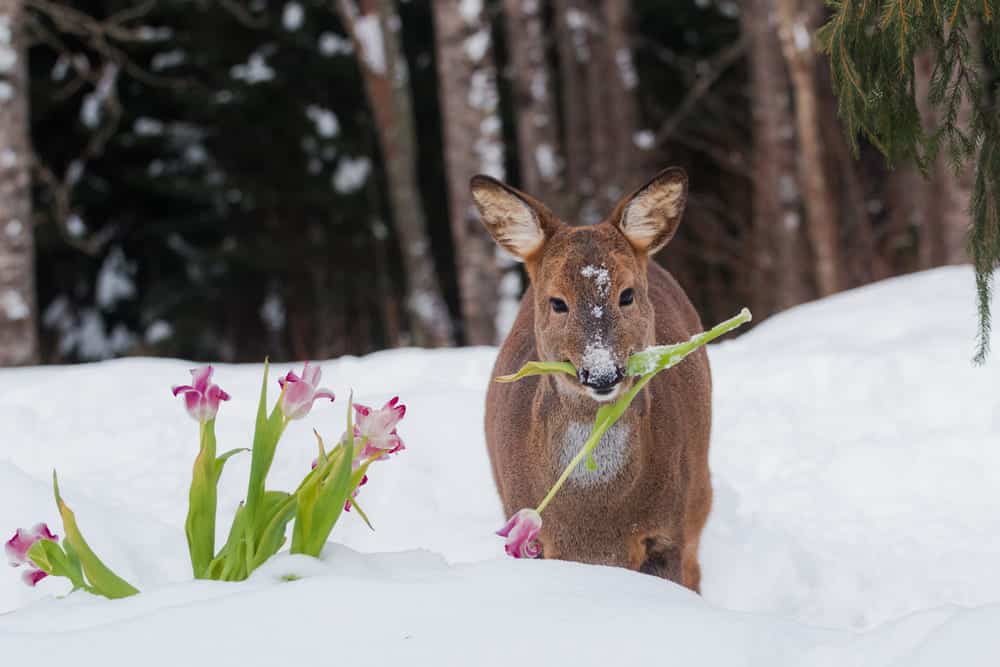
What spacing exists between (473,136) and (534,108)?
2.60 metres

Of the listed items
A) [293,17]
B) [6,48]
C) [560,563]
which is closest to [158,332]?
[293,17]

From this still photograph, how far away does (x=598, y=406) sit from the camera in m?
3.90

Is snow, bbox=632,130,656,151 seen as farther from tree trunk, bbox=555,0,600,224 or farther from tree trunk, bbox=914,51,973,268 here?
tree trunk, bbox=914,51,973,268

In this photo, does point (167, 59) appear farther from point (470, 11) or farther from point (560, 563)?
point (560, 563)

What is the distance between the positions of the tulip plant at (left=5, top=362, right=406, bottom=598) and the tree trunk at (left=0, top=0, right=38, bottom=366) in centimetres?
610

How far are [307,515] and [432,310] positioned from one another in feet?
28.0

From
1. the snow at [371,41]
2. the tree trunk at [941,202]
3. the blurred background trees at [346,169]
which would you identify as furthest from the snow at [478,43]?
the tree trunk at [941,202]

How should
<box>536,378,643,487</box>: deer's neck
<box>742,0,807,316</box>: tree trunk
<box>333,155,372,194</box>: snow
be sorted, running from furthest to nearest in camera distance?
<box>333,155,372,194</box>: snow → <box>742,0,807,316</box>: tree trunk → <box>536,378,643,487</box>: deer's neck

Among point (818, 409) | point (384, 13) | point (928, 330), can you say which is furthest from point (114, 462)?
point (384, 13)

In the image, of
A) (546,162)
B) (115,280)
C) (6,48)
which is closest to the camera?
(6,48)

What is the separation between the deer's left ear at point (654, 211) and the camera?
3.94m

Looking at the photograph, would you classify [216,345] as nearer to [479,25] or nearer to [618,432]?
[479,25]

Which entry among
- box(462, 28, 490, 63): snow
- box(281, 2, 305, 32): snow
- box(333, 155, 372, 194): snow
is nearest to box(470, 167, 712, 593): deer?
box(462, 28, 490, 63): snow

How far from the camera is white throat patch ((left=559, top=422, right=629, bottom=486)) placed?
394 centimetres
